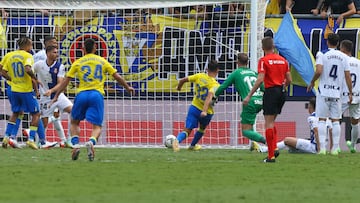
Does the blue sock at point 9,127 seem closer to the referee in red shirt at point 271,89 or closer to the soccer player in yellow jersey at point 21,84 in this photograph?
the soccer player in yellow jersey at point 21,84

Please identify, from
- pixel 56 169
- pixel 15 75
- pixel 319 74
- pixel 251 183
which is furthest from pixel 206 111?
pixel 251 183

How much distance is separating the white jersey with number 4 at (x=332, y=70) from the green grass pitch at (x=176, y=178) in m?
1.59

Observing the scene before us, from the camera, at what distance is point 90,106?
15711mm

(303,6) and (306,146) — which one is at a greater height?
(303,6)

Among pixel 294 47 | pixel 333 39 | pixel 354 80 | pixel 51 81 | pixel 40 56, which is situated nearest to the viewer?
pixel 333 39

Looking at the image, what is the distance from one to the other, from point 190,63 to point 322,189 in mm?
11246

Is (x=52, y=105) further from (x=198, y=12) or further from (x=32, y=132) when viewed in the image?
(x=198, y=12)

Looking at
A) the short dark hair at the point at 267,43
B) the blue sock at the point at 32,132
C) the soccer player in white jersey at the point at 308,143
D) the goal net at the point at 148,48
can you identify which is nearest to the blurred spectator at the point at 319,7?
the goal net at the point at 148,48

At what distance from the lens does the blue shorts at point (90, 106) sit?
15.6 meters

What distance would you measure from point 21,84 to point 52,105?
955mm

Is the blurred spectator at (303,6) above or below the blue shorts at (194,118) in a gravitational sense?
above

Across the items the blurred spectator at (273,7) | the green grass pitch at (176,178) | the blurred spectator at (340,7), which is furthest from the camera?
the blurred spectator at (273,7)

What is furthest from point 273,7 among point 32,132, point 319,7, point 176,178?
point 176,178

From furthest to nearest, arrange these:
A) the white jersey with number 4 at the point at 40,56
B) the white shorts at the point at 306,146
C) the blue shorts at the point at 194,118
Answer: the white jersey with number 4 at the point at 40,56 → the blue shorts at the point at 194,118 → the white shorts at the point at 306,146
